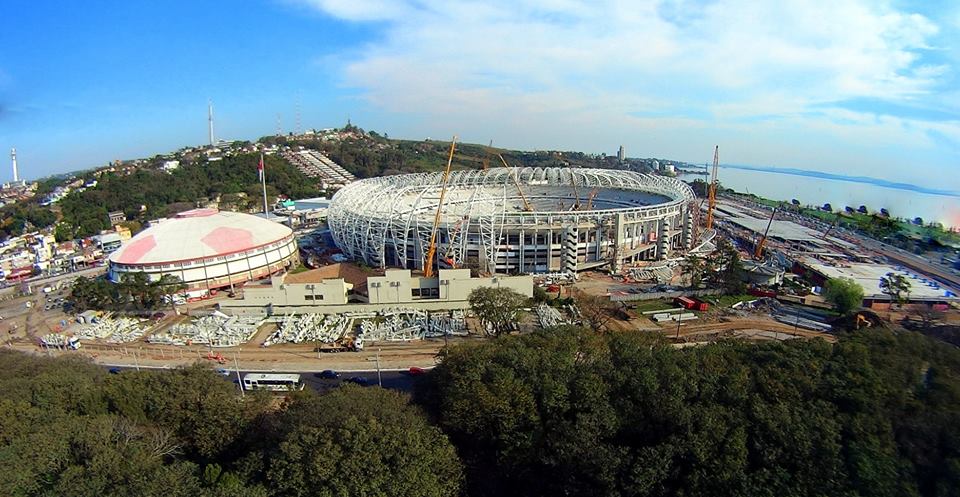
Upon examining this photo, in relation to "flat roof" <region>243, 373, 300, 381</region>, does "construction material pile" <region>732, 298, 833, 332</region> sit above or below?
above

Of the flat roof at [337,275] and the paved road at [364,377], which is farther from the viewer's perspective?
the flat roof at [337,275]

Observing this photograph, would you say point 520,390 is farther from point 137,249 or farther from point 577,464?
point 137,249

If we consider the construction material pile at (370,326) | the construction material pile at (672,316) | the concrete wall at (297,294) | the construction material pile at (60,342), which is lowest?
the construction material pile at (60,342)

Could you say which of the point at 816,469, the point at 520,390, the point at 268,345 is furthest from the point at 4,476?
the point at 816,469

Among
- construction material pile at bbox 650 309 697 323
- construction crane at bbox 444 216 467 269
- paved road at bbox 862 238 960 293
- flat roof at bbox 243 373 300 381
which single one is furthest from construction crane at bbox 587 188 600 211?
flat roof at bbox 243 373 300 381

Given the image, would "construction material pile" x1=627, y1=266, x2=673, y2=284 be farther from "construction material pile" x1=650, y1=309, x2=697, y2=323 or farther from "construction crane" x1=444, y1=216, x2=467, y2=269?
"construction crane" x1=444, y1=216, x2=467, y2=269

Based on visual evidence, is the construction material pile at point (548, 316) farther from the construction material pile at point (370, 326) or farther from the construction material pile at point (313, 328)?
the construction material pile at point (313, 328)

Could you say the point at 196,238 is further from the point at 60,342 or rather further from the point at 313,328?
the point at 313,328

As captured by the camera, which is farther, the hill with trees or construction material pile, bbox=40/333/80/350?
construction material pile, bbox=40/333/80/350

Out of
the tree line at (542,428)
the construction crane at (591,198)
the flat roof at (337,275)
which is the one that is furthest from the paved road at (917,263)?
the flat roof at (337,275)
